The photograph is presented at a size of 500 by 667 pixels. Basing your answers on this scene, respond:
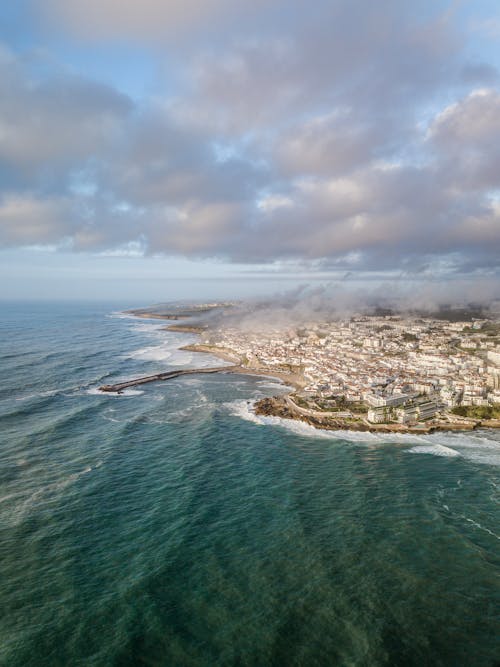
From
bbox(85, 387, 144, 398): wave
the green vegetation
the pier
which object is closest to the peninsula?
the green vegetation

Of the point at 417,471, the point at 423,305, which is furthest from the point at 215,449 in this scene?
the point at 423,305

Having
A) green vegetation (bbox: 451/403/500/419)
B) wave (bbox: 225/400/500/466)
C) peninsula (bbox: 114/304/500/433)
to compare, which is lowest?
wave (bbox: 225/400/500/466)

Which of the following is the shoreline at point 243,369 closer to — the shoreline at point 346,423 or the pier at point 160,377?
the pier at point 160,377

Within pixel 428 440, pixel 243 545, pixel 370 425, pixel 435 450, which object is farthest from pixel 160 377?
pixel 243 545

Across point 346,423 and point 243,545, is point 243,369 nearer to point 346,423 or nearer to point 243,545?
point 346,423

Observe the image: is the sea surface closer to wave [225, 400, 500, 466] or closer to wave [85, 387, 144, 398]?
wave [225, 400, 500, 466]

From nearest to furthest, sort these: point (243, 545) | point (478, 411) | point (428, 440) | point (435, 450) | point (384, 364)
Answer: point (243, 545), point (435, 450), point (428, 440), point (478, 411), point (384, 364)

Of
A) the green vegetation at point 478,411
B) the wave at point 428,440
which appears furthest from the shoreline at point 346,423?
the green vegetation at point 478,411
